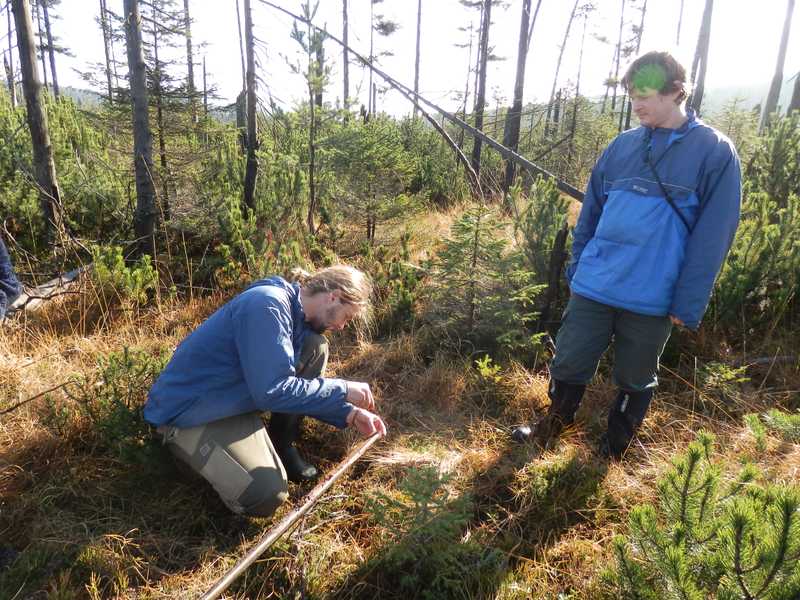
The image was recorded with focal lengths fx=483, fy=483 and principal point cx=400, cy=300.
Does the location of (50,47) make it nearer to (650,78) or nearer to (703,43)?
(703,43)

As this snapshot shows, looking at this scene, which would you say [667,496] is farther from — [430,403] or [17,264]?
[17,264]

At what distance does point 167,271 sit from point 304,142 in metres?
2.51

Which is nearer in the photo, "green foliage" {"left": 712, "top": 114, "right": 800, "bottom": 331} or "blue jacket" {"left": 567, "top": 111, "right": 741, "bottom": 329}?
"blue jacket" {"left": 567, "top": 111, "right": 741, "bottom": 329}

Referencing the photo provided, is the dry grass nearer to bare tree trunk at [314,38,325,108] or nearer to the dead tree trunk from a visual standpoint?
the dead tree trunk

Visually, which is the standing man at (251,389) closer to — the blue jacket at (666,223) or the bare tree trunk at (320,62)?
the blue jacket at (666,223)

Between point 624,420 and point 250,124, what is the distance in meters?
4.75

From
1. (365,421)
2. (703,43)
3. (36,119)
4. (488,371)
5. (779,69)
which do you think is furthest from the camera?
(779,69)

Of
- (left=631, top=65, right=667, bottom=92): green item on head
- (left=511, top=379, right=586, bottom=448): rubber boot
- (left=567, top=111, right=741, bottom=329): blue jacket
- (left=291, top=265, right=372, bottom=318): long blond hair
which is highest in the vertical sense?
(left=631, top=65, right=667, bottom=92): green item on head

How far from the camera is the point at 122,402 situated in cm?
232

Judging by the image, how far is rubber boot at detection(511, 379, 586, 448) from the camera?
2555 mm

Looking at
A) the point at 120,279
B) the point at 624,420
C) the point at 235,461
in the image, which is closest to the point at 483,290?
the point at 624,420

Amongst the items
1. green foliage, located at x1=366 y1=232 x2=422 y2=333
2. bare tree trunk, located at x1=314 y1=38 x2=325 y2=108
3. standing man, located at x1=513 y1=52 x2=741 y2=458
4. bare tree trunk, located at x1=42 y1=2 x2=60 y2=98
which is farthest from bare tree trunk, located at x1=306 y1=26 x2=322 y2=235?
bare tree trunk, located at x1=42 y1=2 x2=60 y2=98

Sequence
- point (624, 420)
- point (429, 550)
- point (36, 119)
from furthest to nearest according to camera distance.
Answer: point (36, 119) → point (624, 420) → point (429, 550)

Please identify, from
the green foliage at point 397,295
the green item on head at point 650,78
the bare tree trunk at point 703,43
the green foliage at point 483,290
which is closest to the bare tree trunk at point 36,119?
the green foliage at point 397,295
